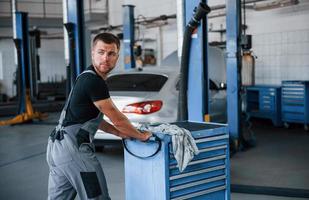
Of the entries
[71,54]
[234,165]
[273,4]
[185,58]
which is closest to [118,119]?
[185,58]

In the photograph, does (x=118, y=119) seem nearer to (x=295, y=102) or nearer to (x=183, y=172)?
(x=183, y=172)

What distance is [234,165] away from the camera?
5449 mm

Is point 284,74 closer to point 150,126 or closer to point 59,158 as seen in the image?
point 150,126

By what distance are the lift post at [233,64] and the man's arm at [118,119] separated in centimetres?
368

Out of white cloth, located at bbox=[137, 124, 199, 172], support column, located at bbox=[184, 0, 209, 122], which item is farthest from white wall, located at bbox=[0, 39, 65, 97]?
white cloth, located at bbox=[137, 124, 199, 172]

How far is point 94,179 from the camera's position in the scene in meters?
2.54

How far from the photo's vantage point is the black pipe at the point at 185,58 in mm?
4102

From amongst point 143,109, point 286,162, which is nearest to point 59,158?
point 143,109

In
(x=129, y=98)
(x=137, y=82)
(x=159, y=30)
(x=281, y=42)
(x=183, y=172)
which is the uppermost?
(x=159, y=30)

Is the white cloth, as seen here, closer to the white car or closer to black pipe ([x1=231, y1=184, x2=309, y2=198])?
black pipe ([x1=231, y1=184, x2=309, y2=198])

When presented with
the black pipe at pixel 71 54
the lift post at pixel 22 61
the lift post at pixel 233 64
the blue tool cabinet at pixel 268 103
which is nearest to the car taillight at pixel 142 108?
the lift post at pixel 233 64

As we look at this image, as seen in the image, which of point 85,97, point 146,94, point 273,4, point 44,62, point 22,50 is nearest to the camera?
point 85,97

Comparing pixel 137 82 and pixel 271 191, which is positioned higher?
pixel 137 82

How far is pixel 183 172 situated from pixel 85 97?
0.77 meters
